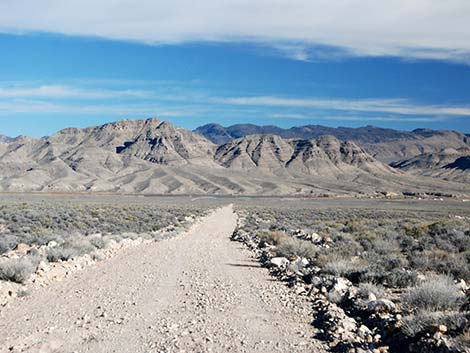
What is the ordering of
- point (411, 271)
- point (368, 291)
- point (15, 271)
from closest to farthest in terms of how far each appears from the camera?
point (368, 291) → point (15, 271) → point (411, 271)

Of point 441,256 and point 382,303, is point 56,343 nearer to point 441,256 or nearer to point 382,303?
point 382,303

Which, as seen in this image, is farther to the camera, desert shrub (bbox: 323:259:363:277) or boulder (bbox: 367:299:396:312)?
desert shrub (bbox: 323:259:363:277)

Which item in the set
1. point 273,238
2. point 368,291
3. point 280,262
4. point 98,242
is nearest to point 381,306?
point 368,291

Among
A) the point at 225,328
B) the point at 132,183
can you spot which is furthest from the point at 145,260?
the point at 132,183

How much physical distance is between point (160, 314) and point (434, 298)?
5145 mm

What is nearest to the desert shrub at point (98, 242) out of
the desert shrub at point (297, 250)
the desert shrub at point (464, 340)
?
the desert shrub at point (297, 250)

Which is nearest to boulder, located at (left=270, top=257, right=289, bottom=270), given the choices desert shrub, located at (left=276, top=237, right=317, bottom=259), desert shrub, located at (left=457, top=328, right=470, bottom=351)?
desert shrub, located at (left=276, top=237, right=317, bottom=259)

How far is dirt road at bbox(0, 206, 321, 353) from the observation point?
8.31 m

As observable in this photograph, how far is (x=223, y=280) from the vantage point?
13992 mm

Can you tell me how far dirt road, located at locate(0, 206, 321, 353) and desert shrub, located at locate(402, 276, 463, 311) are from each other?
1.93 meters

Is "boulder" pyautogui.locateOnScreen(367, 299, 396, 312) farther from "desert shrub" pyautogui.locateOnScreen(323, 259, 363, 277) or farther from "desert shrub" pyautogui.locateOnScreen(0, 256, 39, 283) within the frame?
"desert shrub" pyautogui.locateOnScreen(0, 256, 39, 283)

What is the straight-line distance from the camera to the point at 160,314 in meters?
10.1

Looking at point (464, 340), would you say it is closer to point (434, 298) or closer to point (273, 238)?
point (434, 298)

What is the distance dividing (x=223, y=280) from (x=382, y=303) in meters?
5.36
